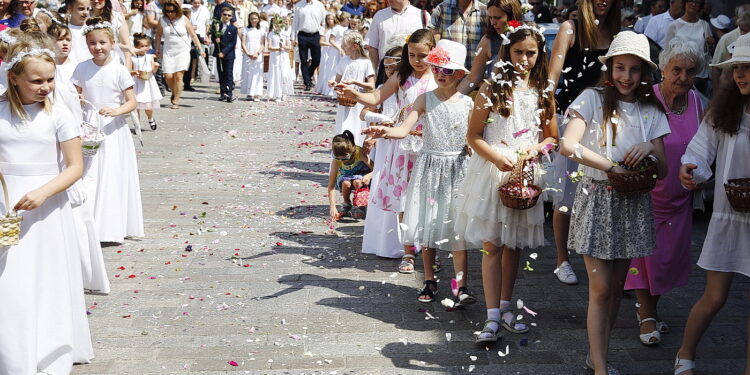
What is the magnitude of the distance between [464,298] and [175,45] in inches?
530

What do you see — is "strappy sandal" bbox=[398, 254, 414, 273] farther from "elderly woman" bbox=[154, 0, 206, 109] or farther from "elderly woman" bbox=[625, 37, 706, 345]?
"elderly woman" bbox=[154, 0, 206, 109]

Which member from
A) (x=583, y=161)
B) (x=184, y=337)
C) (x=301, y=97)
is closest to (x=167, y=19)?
(x=301, y=97)

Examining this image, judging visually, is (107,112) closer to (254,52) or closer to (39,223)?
(39,223)

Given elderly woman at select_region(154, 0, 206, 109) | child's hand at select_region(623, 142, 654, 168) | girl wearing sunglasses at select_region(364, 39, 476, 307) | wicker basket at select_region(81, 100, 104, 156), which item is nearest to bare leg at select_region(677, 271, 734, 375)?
child's hand at select_region(623, 142, 654, 168)

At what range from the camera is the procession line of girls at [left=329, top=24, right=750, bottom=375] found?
4.80 metres

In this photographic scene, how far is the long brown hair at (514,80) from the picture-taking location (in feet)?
18.1

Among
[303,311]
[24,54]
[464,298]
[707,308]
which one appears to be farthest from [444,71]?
[24,54]

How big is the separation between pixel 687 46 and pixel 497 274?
182 cm

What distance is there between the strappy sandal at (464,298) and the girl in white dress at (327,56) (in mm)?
16029

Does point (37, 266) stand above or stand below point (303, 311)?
above

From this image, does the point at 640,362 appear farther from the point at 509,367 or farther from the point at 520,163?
the point at 520,163

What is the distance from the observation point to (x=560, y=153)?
16.3ft

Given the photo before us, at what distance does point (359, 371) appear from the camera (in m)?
5.10

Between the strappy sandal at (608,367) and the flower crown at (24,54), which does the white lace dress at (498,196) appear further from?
the flower crown at (24,54)
